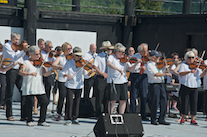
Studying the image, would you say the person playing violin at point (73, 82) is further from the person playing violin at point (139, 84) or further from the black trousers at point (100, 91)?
the person playing violin at point (139, 84)

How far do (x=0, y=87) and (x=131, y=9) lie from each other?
6.23 m

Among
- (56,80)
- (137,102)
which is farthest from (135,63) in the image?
(56,80)

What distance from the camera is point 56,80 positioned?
9688 millimetres

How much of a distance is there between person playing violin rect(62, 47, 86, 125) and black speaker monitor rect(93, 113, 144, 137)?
1.99 meters

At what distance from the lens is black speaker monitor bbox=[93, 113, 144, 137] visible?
6121 mm

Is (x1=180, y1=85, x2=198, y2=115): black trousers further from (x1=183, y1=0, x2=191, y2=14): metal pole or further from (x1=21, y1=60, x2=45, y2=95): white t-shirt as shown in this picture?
(x1=183, y1=0, x2=191, y2=14): metal pole

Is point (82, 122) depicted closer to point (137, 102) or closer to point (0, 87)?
point (137, 102)

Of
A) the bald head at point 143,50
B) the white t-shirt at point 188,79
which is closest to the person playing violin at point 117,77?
the bald head at point 143,50

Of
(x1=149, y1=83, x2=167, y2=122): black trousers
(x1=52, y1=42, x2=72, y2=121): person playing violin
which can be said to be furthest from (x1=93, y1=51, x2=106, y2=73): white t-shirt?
(x1=149, y1=83, x2=167, y2=122): black trousers

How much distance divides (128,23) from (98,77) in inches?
204

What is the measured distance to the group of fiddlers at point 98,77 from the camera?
7.71 metres

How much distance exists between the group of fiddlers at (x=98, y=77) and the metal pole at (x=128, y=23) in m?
4.40

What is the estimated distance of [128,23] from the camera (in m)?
13.7

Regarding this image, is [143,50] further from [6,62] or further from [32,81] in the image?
[6,62]
